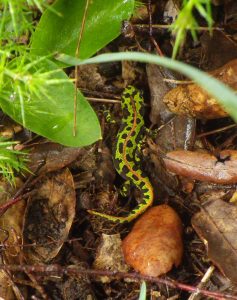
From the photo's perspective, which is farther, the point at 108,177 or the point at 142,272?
the point at 108,177

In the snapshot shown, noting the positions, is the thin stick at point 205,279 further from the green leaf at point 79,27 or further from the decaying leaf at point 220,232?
the green leaf at point 79,27

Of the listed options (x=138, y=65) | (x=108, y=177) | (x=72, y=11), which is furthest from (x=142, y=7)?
(x=108, y=177)

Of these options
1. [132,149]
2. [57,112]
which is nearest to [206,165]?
[57,112]

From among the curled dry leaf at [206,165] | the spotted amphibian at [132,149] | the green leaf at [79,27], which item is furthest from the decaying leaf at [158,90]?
the green leaf at [79,27]

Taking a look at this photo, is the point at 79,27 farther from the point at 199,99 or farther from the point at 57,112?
the point at 199,99

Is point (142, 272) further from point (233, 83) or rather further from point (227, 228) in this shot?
point (233, 83)

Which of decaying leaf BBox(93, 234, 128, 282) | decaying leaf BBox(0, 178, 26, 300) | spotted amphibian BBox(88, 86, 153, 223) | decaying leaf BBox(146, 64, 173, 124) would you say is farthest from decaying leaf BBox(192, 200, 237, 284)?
decaying leaf BBox(0, 178, 26, 300)

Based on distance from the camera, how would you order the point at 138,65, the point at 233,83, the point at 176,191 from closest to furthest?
1. the point at 233,83
2. the point at 176,191
3. the point at 138,65
